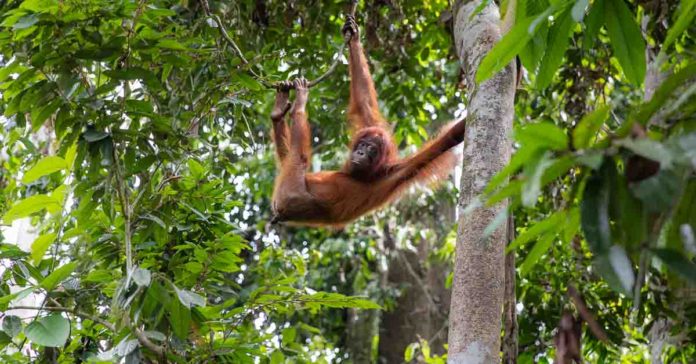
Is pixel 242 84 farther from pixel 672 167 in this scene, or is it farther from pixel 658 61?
pixel 672 167

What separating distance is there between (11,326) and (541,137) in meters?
2.28

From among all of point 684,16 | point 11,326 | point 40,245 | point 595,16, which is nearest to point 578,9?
point 684,16

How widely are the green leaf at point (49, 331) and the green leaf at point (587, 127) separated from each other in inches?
78.3

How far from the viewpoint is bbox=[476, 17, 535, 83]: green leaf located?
6.37ft

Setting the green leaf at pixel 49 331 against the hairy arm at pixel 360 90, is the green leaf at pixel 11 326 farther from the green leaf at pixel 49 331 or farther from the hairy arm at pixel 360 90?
the hairy arm at pixel 360 90

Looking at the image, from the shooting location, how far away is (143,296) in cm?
274

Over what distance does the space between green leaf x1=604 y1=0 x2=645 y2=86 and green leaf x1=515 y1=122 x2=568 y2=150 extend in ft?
2.97

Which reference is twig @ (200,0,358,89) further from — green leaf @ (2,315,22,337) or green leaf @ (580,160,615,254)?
green leaf @ (580,160,615,254)

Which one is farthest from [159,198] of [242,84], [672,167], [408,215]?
[408,215]

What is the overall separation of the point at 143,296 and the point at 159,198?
0.98 meters

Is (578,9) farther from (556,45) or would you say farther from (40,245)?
(40,245)

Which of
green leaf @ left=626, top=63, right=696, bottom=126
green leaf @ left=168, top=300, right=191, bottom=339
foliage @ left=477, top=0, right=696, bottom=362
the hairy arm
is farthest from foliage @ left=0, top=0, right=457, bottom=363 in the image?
green leaf @ left=626, top=63, right=696, bottom=126

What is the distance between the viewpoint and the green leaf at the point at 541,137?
1431 millimetres

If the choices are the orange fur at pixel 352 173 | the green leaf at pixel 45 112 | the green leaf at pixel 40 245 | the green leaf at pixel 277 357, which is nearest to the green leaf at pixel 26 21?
the green leaf at pixel 45 112
